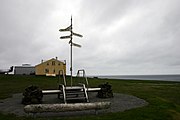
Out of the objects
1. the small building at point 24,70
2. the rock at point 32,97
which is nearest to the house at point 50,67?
the small building at point 24,70

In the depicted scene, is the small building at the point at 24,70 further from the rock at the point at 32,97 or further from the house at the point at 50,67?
the rock at the point at 32,97

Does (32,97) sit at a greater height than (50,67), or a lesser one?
lesser

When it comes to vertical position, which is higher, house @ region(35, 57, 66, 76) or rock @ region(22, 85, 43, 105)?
house @ region(35, 57, 66, 76)

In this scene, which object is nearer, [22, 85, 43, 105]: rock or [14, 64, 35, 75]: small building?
[22, 85, 43, 105]: rock

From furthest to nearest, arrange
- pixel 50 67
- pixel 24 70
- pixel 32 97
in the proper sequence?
1. pixel 24 70
2. pixel 50 67
3. pixel 32 97

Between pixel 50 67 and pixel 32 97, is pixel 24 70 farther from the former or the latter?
pixel 32 97

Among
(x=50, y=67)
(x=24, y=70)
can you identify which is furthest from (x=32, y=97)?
(x=24, y=70)

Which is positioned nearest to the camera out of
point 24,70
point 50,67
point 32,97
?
point 32,97

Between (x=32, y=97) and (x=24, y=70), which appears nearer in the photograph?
(x=32, y=97)

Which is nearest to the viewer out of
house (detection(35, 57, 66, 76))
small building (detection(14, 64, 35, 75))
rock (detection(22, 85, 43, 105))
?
rock (detection(22, 85, 43, 105))

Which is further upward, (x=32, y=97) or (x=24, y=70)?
(x=24, y=70)

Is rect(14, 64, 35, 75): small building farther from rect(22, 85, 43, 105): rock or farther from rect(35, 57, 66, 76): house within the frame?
rect(22, 85, 43, 105): rock

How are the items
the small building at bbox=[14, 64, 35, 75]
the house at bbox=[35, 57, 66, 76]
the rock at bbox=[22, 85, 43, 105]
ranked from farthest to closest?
the small building at bbox=[14, 64, 35, 75]
the house at bbox=[35, 57, 66, 76]
the rock at bbox=[22, 85, 43, 105]

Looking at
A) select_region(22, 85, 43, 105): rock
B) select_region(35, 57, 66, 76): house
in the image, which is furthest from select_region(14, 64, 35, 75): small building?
select_region(22, 85, 43, 105): rock
